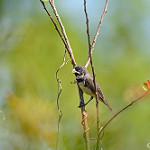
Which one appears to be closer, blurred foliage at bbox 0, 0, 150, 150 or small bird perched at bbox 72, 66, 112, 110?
small bird perched at bbox 72, 66, 112, 110

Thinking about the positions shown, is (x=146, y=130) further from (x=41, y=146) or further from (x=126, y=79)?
(x=41, y=146)

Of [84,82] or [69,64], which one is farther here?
[69,64]

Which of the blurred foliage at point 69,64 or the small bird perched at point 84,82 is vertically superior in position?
the blurred foliage at point 69,64

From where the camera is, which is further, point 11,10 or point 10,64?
point 11,10

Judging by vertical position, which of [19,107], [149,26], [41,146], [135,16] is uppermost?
[135,16]

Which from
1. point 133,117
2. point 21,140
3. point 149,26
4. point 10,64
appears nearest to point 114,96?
point 133,117

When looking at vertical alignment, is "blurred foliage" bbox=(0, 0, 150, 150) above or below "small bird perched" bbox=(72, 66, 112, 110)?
above

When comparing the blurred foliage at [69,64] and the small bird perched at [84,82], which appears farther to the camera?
the blurred foliage at [69,64]

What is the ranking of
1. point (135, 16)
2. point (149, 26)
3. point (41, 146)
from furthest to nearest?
point (135, 16) → point (149, 26) → point (41, 146)
